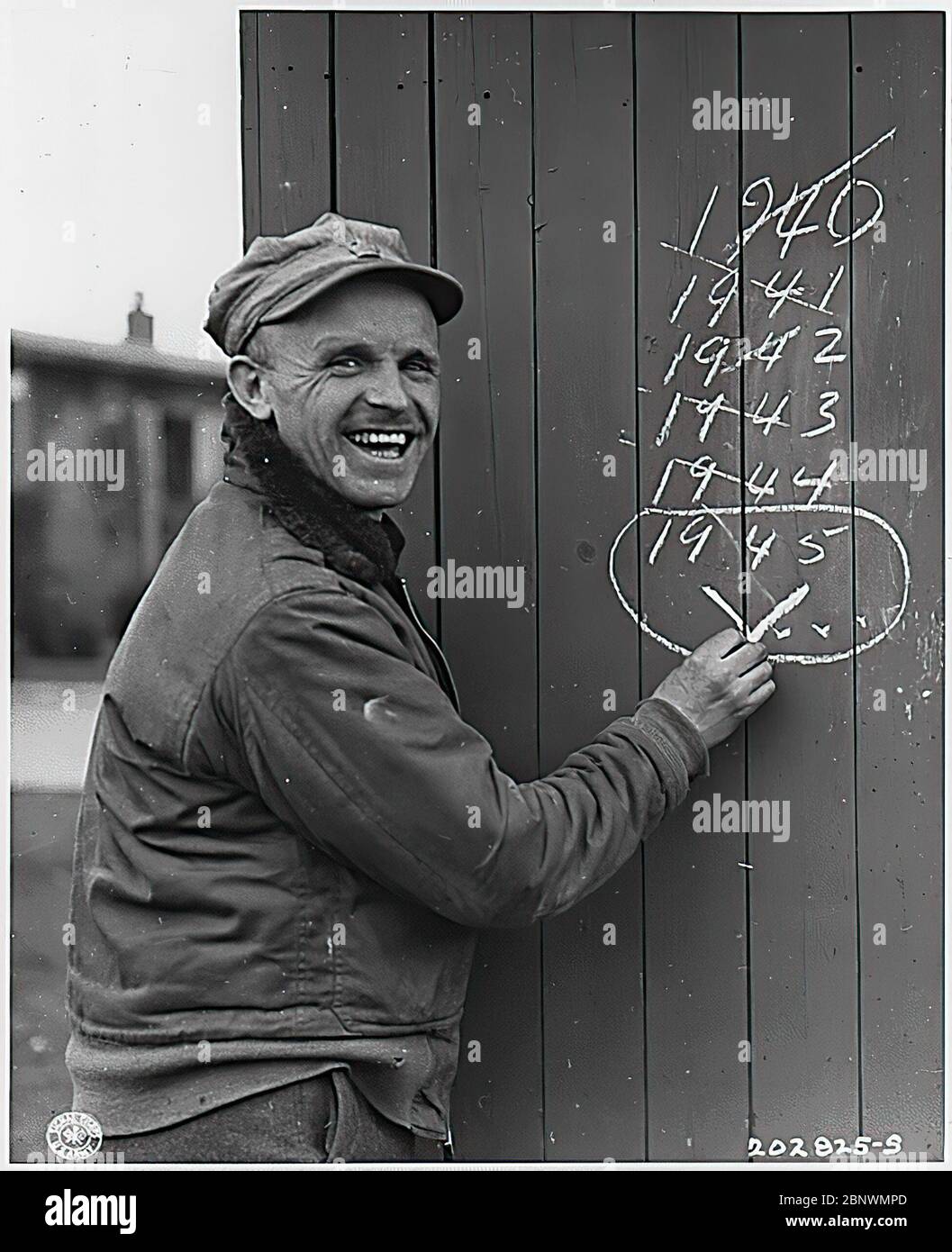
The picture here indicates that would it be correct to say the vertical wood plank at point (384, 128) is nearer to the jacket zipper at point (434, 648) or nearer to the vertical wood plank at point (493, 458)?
the vertical wood plank at point (493, 458)

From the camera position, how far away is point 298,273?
6.89 ft

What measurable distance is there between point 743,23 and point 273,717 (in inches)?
61.1

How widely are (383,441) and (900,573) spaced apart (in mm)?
1018

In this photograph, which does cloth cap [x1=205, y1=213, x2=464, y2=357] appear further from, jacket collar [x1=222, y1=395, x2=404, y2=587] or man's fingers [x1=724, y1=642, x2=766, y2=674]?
man's fingers [x1=724, y1=642, x2=766, y2=674]

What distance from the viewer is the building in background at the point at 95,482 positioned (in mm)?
2510

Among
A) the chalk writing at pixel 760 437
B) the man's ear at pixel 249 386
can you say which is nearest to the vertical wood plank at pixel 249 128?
the man's ear at pixel 249 386

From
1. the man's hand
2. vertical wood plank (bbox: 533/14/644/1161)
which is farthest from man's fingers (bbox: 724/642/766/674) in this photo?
vertical wood plank (bbox: 533/14/644/1161)

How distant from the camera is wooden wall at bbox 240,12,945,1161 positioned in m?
2.51

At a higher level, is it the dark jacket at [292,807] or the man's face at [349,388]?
the man's face at [349,388]

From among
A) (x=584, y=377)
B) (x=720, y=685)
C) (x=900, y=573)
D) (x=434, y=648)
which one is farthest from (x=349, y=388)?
(x=900, y=573)

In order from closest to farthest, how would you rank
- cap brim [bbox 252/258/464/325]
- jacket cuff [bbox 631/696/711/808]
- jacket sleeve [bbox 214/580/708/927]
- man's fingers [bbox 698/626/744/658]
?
jacket sleeve [bbox 214/580/708/927] < cap brim [bbox 252/258/464/325] < jacket cuff [bbox 631/696/711/808] < man's fingers [bbox 698/626/744/658]
